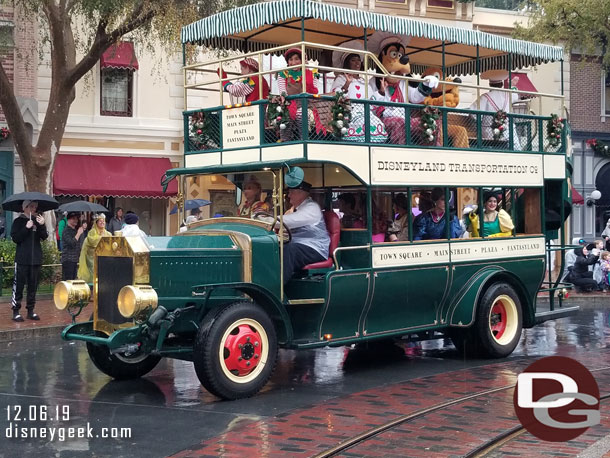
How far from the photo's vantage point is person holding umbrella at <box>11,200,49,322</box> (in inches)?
551

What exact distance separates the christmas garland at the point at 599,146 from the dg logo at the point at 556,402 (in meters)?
23.5

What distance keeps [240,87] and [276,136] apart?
1143mm

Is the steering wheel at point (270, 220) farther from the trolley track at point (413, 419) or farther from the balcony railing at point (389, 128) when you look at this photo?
the trolley track at point (413, 419)

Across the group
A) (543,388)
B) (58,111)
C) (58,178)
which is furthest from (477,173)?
(58,178)

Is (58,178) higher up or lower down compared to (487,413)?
higher up

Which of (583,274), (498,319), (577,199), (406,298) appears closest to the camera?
(406,298)

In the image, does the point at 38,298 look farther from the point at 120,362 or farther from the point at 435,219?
the point at 435,219

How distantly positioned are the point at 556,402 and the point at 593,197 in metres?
25.1

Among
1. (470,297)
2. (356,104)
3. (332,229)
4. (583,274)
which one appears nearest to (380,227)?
(332,229)

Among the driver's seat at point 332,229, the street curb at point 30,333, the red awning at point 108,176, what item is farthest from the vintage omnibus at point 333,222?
the red awning at point 108,176

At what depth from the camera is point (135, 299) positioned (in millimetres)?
7926

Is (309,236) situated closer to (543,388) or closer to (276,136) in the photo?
(276,136)

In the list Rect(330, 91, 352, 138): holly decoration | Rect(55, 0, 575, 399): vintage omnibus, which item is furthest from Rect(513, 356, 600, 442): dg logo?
Rect(330, 91, 352, 138): holly decoration

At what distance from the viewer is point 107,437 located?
6902mm
